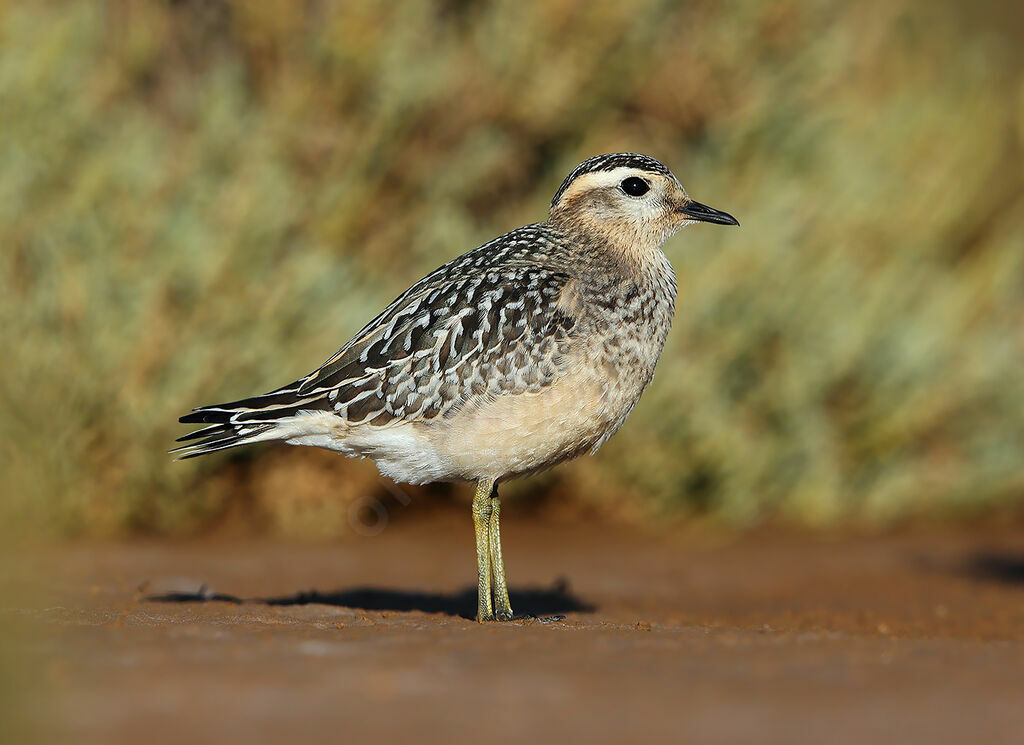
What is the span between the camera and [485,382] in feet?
19.8

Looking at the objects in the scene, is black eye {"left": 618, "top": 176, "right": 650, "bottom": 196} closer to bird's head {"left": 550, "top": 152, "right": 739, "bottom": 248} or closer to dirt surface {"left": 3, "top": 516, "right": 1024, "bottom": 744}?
bird's head {"left": 550, "top": 152, "right": 739, "bottom": 248}

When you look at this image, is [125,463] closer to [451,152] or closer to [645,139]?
[451,152]

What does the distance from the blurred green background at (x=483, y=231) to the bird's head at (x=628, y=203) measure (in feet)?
12.4

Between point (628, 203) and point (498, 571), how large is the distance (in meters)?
2.08

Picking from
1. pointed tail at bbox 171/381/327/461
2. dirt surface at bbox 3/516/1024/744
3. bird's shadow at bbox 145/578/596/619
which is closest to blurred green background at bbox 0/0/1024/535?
dirt surface at bbox 3/516/1024/744

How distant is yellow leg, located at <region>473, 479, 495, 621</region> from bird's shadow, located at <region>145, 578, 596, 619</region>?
439mm

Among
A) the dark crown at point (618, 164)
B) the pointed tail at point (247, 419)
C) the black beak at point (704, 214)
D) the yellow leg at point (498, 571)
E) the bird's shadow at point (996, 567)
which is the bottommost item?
the yellow leg at point (498, 571)

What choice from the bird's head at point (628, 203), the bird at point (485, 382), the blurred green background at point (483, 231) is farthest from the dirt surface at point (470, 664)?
the bird's head at point (628, 203)

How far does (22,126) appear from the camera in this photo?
32.6 feet

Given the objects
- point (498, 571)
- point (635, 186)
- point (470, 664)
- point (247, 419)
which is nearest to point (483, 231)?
point (635, 186)

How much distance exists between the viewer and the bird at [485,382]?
599cm

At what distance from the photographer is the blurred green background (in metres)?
9.80

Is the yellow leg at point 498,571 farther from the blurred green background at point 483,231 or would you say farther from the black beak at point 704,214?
the blurred green background at point 483,231

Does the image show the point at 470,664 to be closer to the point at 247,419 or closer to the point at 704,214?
the point at 247,419
